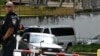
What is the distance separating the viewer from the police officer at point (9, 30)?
350 inches

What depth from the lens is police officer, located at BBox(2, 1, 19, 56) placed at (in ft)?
29.2

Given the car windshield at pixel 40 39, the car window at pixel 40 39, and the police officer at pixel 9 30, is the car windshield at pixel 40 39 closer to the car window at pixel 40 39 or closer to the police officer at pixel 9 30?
the car window at pixel 40 39

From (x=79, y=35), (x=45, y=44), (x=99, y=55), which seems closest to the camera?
(x=99, y=55)

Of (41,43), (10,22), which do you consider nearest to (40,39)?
(41,43)

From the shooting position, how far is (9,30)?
8859mm

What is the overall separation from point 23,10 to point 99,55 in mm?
41298

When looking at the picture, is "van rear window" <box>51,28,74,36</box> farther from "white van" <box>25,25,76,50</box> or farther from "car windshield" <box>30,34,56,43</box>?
"car windshield" <box>30,34,56,43</box>

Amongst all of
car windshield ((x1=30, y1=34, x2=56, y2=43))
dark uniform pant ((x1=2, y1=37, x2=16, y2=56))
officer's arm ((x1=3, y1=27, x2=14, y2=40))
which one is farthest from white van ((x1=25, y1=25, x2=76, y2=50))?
officer's arm ((x1=3, y1=27, x2=14, y2=40))

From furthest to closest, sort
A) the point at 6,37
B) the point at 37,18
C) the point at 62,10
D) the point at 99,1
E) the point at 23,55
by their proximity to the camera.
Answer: the point at 99,1, the point at 62,10, the point at 37,18, the point at 23,55, the point at 6,37

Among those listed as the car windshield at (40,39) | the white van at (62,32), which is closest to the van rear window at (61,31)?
the white van at (62,32)

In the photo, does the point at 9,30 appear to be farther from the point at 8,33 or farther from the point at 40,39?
the point at 40,39

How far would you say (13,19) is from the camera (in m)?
8.95

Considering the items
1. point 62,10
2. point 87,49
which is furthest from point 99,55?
point 62,10

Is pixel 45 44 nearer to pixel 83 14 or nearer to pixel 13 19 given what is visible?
pixel 13 19
